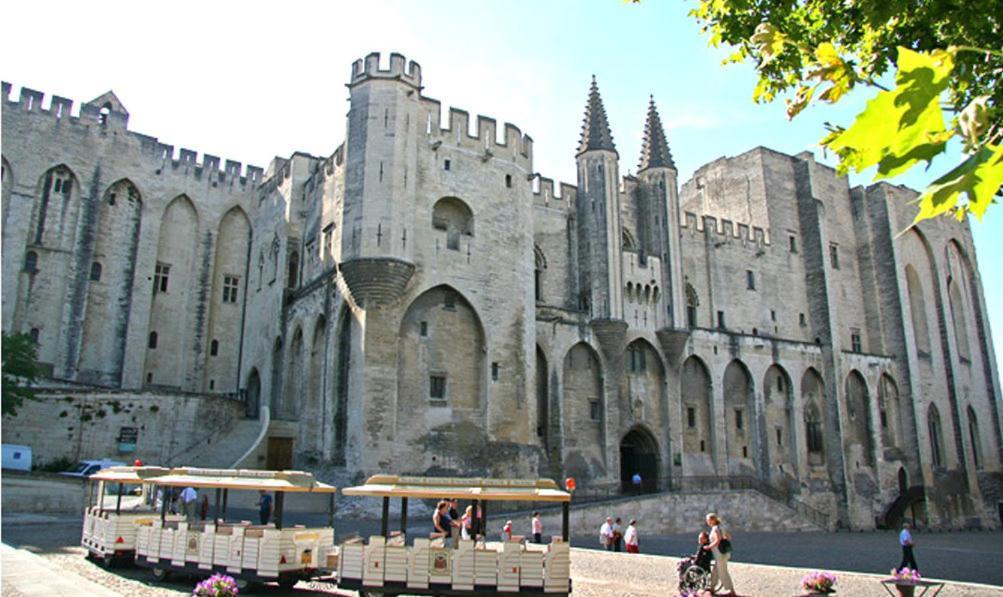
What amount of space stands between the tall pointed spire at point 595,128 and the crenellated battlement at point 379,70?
29.1 ft

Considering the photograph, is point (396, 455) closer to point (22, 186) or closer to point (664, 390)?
point (664, 390)

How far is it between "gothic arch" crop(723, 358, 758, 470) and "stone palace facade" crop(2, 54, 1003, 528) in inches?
5.1

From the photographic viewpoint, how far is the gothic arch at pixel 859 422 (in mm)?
36688

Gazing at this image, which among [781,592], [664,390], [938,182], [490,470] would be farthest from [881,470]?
[938,182]

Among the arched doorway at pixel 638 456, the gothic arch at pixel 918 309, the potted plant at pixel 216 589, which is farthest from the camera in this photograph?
the gothic arch at pixel 918 309

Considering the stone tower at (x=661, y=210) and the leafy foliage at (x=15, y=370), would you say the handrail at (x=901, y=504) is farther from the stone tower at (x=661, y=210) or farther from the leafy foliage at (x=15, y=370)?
the leafy foliage at (x=15, y=370)

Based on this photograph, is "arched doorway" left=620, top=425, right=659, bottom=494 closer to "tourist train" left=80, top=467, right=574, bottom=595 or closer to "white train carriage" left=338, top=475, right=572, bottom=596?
"tourist train" left=80, top=467, right=574, bottom=595

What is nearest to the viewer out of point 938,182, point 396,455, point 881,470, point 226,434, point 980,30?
point 938,182

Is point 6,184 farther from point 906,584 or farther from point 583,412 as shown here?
point 906,584

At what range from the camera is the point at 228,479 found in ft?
40.8

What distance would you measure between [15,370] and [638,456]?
23.4 metres

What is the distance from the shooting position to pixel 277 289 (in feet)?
102

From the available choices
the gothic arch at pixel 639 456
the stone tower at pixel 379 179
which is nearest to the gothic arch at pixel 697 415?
the gothic arch at pixel 639 456

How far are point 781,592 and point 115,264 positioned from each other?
29499 mm
